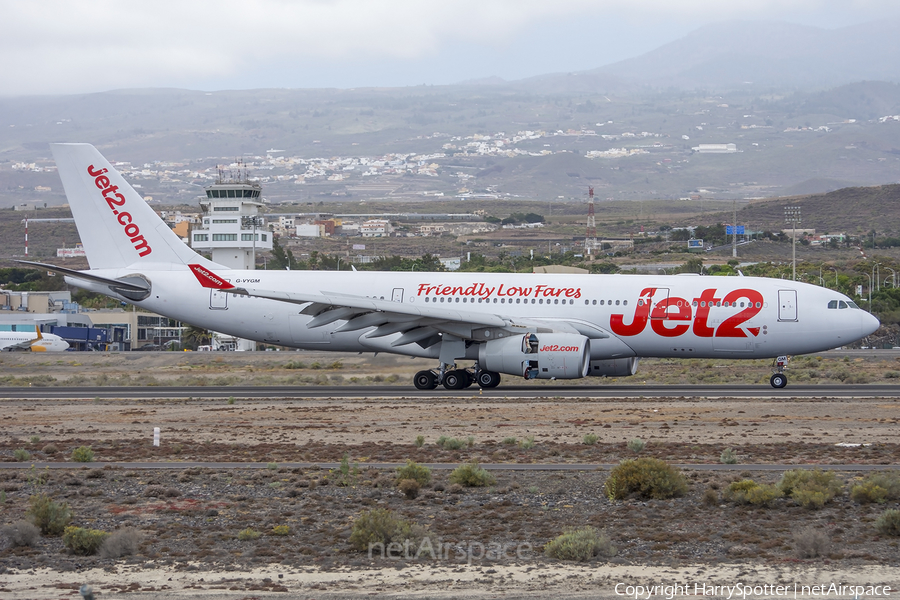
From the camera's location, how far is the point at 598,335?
1262 inches

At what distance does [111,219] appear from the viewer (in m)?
36.4

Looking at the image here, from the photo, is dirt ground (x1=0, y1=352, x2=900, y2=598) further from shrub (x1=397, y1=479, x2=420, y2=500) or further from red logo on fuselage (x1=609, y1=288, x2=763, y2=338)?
red logo on fuselage (x1=609, y1=288, x2=763, y2=338)

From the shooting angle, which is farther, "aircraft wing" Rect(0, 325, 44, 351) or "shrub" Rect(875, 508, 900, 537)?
"aircraft wing" Rect(0, 325, 44, 351)

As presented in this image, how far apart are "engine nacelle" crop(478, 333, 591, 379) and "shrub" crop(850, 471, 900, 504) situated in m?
15.4

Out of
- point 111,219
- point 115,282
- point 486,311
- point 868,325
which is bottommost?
point 868,325

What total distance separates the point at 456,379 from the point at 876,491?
19.1 m

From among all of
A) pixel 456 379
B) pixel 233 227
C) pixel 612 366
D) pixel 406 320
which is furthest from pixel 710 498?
pixel 233 227

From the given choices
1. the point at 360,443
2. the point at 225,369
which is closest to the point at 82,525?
the point at 360,443

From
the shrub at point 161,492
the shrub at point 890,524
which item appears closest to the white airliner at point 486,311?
the shrub at point 161,492

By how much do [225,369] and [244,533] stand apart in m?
34.1

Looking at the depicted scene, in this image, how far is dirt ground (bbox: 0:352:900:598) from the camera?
1149cm

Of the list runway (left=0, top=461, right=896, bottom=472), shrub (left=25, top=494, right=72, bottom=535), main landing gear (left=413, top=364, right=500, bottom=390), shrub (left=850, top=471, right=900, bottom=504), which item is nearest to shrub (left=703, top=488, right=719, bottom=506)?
shrub (left=850, top=471, right=900, bottom=504)

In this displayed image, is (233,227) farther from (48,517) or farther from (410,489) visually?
(48,517)

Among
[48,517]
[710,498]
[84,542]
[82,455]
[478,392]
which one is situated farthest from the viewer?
[478,392]
